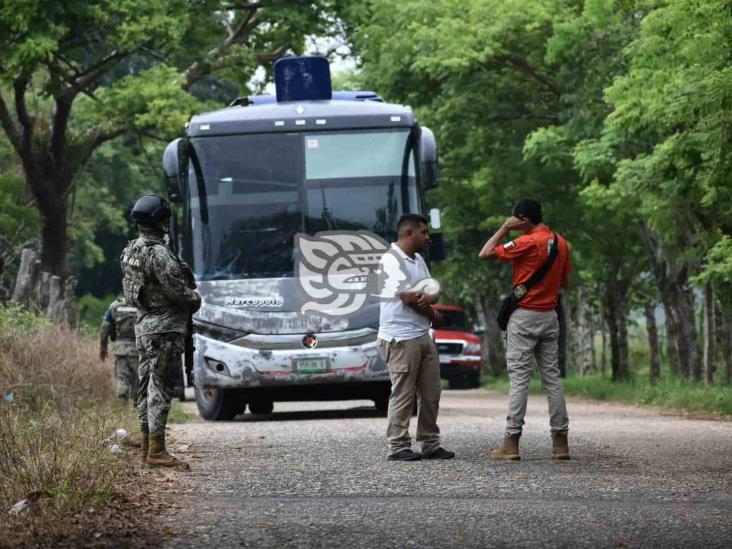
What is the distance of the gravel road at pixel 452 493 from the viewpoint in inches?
299

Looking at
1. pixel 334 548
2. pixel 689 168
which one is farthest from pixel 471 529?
pixel 689 168

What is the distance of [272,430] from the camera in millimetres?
16062

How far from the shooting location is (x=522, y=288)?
11.6m

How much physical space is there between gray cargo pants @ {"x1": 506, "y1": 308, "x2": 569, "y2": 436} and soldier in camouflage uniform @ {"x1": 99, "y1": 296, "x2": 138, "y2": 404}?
8375 millimetres

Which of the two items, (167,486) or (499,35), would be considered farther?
(499,35)

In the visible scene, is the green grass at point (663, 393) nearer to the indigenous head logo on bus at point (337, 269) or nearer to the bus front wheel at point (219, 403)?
the indigenous head logo on bus at point (337, 269)

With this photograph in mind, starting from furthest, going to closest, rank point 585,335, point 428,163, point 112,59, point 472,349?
point 585,335
point 472,349
point 112,59
point 428,163

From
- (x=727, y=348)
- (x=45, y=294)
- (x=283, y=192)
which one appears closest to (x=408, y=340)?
(x=283, y=192)

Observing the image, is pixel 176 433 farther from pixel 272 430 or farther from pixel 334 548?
pixel 334 548

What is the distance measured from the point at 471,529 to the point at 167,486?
2.66m

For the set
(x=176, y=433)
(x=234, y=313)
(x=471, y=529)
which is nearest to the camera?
(x=471, y=529)

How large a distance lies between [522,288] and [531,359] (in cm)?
57

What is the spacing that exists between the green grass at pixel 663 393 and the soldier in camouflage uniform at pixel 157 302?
1172 centimetres

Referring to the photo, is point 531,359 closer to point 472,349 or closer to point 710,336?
point 710,336
